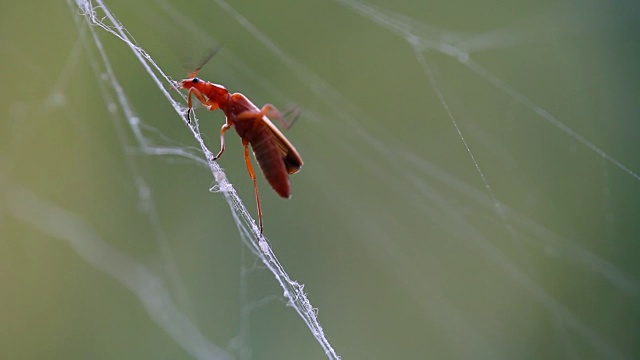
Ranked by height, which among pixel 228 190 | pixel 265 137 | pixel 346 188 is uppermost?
pixel 346 188

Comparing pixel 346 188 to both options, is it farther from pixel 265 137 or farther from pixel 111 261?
pixel 265 137

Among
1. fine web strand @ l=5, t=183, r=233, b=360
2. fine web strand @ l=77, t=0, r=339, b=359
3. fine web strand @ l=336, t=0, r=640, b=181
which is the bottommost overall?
fine web strand @ l=5, t=183, r=233, b=360

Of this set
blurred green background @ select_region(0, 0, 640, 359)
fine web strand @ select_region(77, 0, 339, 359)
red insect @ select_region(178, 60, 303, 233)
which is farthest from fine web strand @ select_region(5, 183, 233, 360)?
red insect @ select_region(178, 60, 303, 233)

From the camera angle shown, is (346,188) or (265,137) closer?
(265,137)

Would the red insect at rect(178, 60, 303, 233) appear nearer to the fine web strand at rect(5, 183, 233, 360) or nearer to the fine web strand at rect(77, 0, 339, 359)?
the fine web strand at rect(77, 0, 339, 359)

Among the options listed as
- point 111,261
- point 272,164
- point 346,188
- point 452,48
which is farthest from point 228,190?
point 452,48

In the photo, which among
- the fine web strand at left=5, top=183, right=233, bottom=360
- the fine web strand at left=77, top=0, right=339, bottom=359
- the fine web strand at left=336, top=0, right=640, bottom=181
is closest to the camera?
the fine web strand at left=77, top=0, right=339, bottom=359

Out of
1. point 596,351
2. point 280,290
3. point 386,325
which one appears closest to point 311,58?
point 280,290

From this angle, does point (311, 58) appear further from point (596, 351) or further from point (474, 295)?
point (596, 351)
